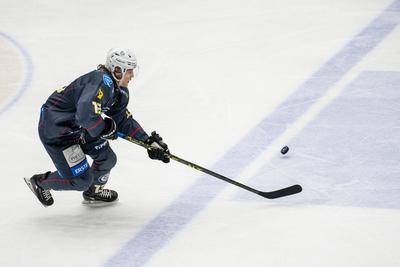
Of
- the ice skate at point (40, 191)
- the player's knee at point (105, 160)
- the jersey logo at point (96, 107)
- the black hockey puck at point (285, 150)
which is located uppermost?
the jersey logo at point (96, 107)

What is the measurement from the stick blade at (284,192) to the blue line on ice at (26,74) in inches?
96.4

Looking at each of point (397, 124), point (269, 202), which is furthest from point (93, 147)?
point (397, 124)

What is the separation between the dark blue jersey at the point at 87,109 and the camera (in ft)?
13.8

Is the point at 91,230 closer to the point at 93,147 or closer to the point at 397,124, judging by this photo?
the point at 93,147

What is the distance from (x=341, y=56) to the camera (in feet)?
22.5

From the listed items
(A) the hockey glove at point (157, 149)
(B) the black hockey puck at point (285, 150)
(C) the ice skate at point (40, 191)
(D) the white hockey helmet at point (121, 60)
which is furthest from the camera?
(B) the black hockey puck at point (285, 150)

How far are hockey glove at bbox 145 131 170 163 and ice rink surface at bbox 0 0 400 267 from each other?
1.32 feet

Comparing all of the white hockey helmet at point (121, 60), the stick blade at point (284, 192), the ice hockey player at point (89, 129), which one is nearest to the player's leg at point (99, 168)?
the ice hockey player at point (89, 129)

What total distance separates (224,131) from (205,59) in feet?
4.59

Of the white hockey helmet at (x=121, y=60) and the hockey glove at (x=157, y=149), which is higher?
the white hockey helmet at (x=121, y=60)

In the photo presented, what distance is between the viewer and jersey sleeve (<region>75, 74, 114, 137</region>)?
13.7ft

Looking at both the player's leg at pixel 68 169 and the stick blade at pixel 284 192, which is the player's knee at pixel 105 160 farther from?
the stick blade at pixel 284 192

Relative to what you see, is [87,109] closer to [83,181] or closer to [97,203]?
[83,181]

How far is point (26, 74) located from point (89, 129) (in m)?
2.69
